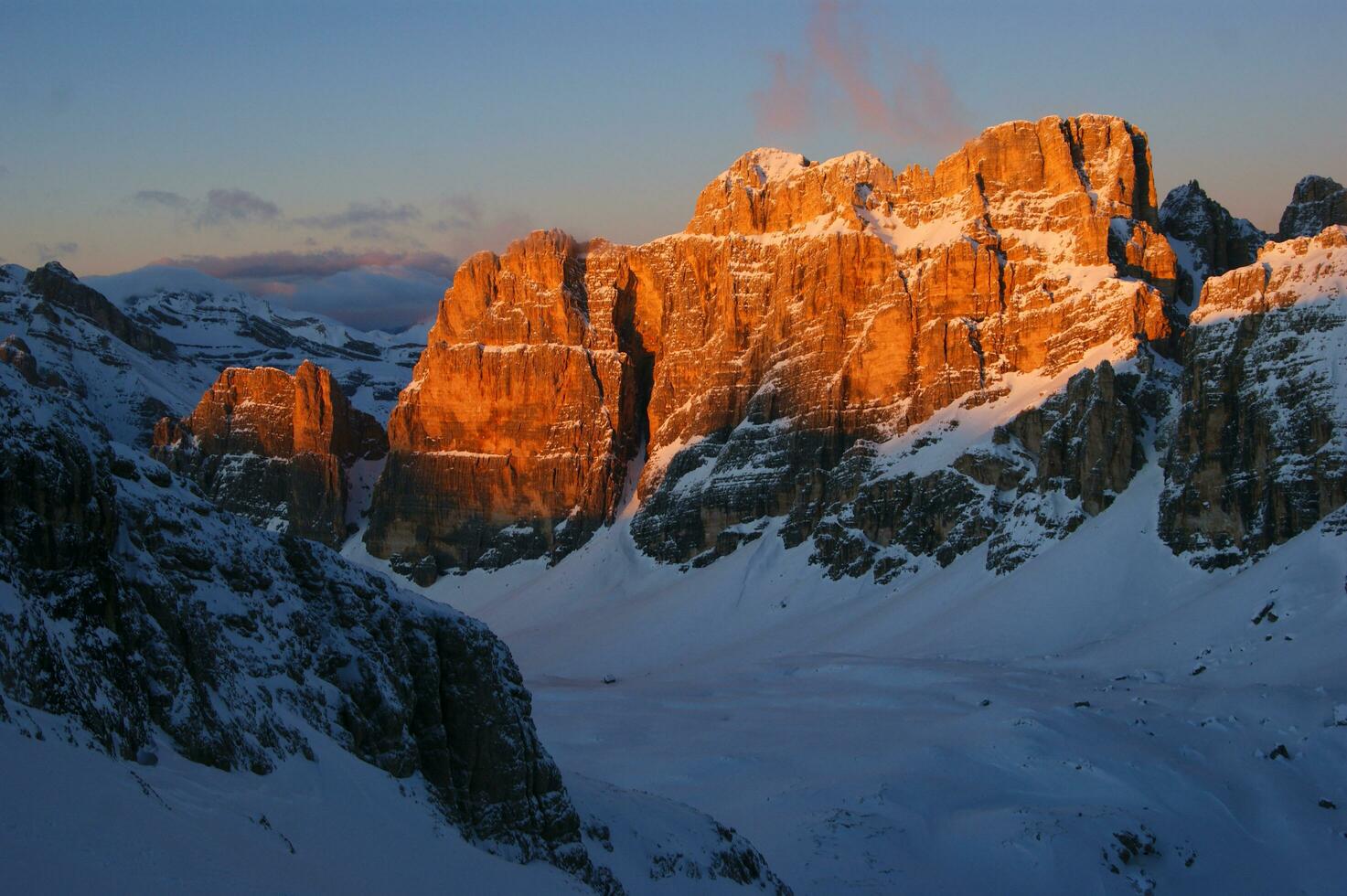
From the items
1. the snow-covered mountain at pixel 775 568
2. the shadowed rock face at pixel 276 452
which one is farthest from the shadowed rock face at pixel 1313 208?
the shadowed rock face at pixel 276 452

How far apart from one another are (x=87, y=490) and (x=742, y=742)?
55.5 m

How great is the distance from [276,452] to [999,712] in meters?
136

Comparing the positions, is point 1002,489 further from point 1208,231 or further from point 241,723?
point 241,723

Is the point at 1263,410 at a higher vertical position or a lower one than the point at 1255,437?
higher

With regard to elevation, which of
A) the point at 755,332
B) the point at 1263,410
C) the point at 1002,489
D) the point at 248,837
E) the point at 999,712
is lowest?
the point at 999,712

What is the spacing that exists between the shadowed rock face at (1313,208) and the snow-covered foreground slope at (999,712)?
146 feet

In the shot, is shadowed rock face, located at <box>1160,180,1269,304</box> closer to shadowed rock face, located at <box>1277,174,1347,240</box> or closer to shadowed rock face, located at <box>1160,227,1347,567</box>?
shadowed rock face, located at <box>1277,174,1347,240</box>

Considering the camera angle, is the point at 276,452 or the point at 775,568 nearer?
the point at 775,568

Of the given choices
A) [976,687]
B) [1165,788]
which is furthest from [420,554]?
[1165,788]

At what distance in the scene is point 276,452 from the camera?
192750mm

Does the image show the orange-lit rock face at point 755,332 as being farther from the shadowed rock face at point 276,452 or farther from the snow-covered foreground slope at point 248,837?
the snow-covered foreground slope at point 248,837

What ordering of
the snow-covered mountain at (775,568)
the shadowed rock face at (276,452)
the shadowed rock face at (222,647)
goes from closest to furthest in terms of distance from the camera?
the shadowed rock face at (222,647) → the snow-covered mountain at (775,568) → the shadowed rock face at (276,452)

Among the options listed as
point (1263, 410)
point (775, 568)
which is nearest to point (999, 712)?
point (1263, 410)

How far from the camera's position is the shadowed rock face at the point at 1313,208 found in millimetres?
149875
